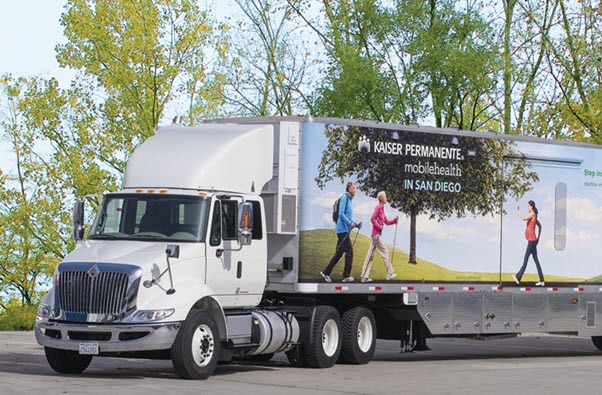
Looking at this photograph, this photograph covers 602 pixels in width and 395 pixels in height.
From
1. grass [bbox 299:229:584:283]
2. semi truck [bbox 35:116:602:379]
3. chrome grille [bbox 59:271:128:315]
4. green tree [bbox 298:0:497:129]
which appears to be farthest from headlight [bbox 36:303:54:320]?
green tree [bbox 298:0:497:129]

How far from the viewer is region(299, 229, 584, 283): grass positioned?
814 inches

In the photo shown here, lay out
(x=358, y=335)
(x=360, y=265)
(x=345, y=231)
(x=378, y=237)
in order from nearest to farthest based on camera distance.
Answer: (x=345, y=231), (x=360, y=265), (x=378, y=237), (x=358, y=335)

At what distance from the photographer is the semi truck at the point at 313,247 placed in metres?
17.7

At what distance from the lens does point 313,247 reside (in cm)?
2073

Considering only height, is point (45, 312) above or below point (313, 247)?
below

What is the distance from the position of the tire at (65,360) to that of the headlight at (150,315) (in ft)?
5.93

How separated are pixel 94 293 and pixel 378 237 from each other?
6166 millimetres

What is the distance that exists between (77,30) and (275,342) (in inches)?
1023

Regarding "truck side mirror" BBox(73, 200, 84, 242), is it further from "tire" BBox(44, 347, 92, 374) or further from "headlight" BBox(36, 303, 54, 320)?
"tire" BBox(44, 347, 92, 374)

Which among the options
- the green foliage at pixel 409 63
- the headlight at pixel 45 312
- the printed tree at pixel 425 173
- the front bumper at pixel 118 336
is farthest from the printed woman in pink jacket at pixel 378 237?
the green foliage at pixel 409 63

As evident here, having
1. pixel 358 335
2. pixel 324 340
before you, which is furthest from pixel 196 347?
pixel 358 335

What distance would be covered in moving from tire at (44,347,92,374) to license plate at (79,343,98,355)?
1.18 m

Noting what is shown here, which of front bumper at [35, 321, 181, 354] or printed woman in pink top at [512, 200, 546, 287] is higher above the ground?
printed woman in pink top at [512, 200, 546, 287]

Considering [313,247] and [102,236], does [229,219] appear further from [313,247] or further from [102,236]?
[313,247]
